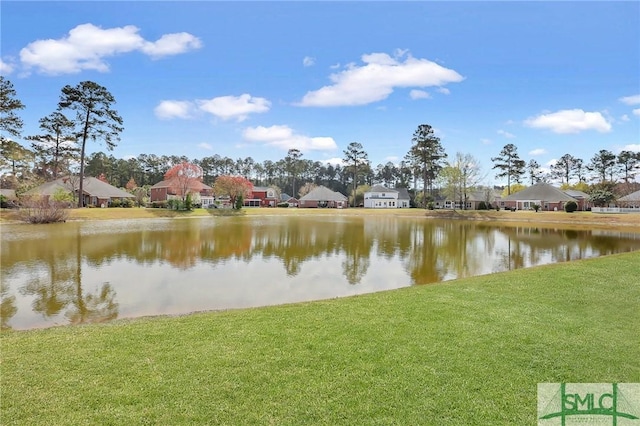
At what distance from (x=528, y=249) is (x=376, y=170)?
82144 mm

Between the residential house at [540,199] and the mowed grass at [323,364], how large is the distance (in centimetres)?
5772

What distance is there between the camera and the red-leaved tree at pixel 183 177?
177ft

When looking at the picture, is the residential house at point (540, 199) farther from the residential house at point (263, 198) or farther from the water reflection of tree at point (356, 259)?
the water reflection of tree at point (356, 259)

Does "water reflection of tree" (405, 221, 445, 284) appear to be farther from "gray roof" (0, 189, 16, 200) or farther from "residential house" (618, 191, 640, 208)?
"residential house" (618, 191, 640, 208)

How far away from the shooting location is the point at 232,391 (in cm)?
372

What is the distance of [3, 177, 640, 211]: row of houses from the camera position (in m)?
49.4

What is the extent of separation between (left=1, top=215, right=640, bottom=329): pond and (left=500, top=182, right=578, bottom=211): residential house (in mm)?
40556

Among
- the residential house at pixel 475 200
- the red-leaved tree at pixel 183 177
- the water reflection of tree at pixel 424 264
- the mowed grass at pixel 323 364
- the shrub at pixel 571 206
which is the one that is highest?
the red-leaved tree at pixel 183 177

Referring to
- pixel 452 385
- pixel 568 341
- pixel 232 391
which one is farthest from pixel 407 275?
pixel 232 391

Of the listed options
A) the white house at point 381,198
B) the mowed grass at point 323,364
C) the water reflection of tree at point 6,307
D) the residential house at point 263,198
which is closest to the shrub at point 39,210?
the water reflection of tree at point 6,307

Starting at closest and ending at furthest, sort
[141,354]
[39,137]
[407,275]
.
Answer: [141,354] → [407,275] → [39,137]

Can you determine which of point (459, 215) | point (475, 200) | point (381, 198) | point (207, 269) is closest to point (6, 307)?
point (207, 269)

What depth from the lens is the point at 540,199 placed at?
5725 centimetres

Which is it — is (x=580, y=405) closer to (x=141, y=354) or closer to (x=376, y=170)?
(x=141, y=354)
